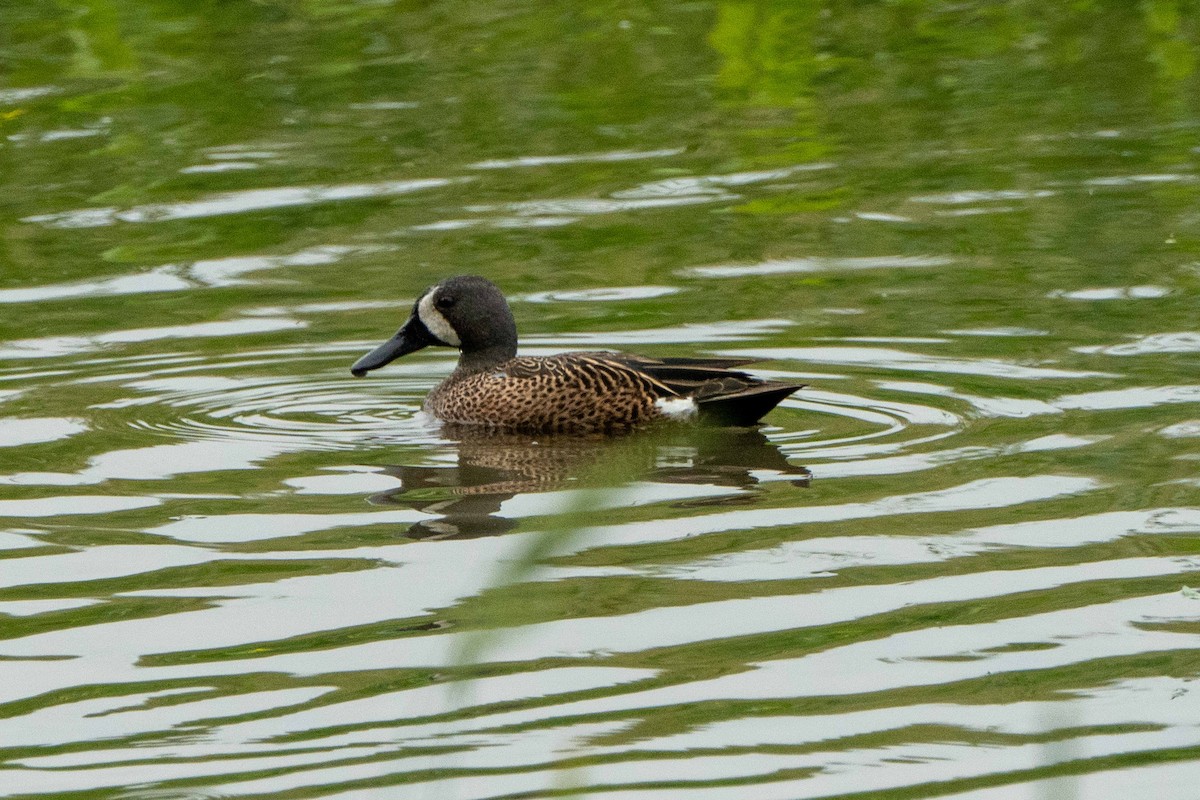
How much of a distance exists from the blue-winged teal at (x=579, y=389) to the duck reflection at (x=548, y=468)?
75mm

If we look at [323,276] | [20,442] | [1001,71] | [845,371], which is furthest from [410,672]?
[1001,71]

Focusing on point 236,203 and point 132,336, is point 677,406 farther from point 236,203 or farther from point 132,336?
point 236,203

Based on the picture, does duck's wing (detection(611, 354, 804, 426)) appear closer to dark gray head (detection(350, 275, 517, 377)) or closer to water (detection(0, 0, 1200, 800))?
water (detection(0, 0, 1200, 800))

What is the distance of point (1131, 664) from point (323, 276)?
21.5ft

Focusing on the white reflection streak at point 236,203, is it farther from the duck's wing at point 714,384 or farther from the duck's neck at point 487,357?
the duck's wing at point 714,384

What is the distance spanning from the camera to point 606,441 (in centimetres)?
830

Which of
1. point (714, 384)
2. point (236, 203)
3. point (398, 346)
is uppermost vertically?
point (236, 203)

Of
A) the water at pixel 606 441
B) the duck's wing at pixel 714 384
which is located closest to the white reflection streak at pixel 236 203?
the water at pixel 606 441

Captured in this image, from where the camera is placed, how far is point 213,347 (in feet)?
32.1

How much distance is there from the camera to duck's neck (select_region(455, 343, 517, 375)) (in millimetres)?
9188

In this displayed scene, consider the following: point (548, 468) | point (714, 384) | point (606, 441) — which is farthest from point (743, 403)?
point (548, 468)

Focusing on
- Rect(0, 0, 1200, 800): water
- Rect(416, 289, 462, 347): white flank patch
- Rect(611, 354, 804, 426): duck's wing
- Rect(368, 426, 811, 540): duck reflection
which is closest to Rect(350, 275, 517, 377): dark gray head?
Rect(416, 289, 462, 347): white flank patch

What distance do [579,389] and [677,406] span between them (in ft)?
1.24

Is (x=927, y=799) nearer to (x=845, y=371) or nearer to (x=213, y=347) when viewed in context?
(x=845, y=371)
